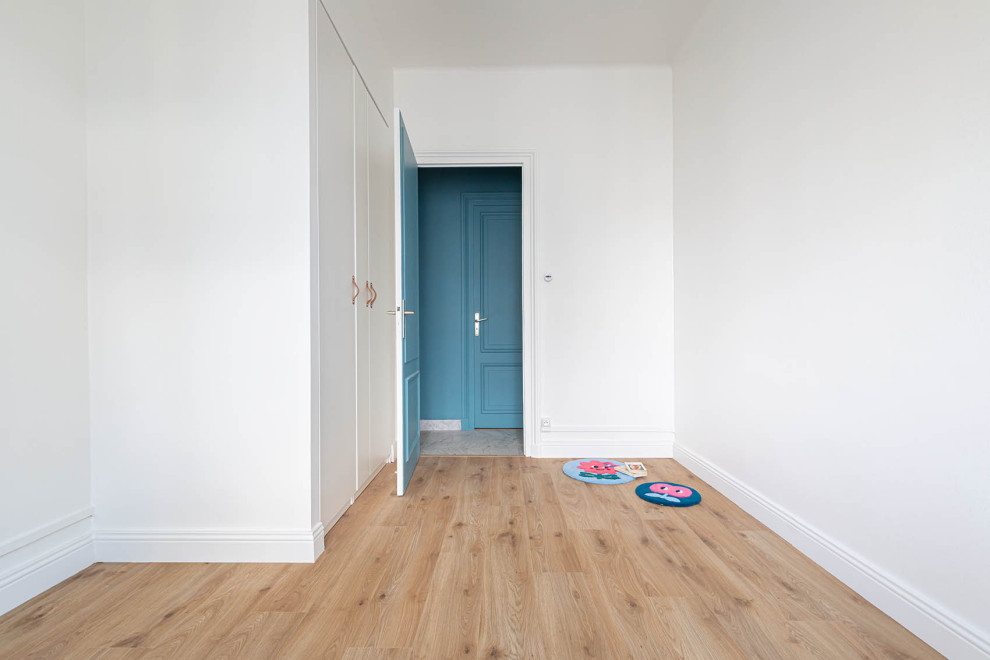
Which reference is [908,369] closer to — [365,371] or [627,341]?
[627,341]

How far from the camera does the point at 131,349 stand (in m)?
1.82

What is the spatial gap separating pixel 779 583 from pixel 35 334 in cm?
275

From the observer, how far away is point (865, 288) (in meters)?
1.61

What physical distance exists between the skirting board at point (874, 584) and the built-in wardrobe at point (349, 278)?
199cm

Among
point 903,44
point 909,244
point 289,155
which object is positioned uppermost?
point 903,44

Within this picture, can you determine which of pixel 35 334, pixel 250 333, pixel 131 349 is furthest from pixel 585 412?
pixel 35 334

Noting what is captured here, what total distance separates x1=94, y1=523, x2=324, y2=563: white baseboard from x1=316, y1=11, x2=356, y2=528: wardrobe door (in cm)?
18

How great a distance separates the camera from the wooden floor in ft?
4.39

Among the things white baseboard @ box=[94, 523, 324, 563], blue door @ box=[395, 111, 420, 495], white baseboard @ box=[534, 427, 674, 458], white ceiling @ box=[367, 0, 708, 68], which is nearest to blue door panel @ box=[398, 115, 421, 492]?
blue door @ box=[395, 111, 420, 495]

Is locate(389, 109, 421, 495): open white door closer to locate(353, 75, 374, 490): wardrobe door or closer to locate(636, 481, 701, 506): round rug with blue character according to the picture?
locate(353, 75, 374, 490): wardrobe door

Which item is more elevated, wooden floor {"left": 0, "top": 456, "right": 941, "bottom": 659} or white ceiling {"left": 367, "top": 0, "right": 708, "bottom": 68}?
white ceiling {"left": 367, "top": 0, "right": 708, "bottom": 68}

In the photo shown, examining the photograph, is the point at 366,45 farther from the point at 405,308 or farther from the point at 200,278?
the point at 200,278

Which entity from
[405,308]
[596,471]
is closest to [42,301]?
[405,308]

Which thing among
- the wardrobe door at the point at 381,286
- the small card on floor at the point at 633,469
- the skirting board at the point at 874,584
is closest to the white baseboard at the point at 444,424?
the wardrobe door at the point at 381,286
